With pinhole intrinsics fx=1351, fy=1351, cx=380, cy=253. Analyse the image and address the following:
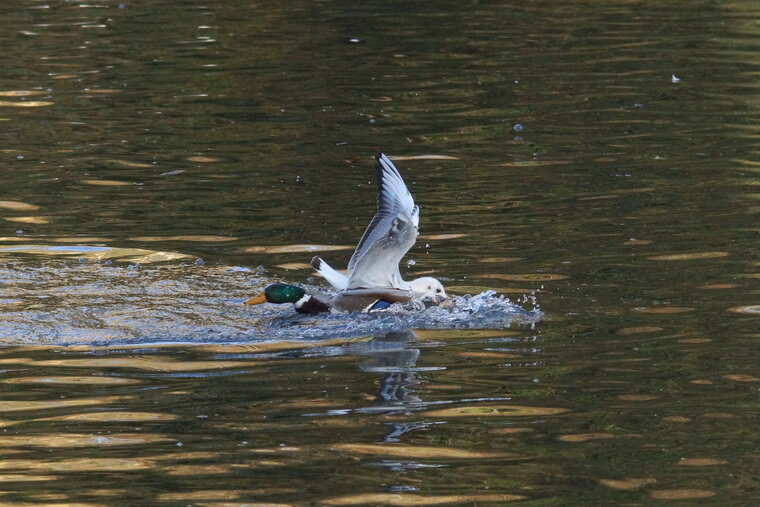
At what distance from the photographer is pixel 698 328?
8.71 metres

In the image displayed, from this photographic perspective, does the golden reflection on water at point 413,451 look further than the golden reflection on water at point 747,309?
No

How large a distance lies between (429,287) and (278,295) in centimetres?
107

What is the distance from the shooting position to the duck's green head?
959 cm

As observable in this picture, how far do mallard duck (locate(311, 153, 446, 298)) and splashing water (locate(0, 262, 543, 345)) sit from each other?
0.24 meters

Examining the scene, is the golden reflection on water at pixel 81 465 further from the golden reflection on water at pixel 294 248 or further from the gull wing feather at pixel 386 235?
the golden reflection on water at pixel 294 248

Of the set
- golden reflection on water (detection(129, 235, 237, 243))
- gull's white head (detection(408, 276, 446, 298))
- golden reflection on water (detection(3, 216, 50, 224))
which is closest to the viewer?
gull's white head (detection(408, 276, 446, 298))

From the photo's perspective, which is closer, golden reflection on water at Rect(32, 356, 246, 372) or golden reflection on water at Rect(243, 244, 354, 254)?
golden reflection on water at Rect(32, 356, 246, 372)

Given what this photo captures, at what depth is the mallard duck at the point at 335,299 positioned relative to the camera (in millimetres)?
9602

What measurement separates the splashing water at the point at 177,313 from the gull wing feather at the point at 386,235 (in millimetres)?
320

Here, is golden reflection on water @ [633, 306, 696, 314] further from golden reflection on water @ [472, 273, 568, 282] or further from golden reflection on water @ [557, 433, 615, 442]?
golden reflection on water @ [557, 433, 615, 442]

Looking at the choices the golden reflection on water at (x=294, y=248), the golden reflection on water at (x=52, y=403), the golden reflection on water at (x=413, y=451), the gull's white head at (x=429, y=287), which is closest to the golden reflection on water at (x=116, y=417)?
the golden reflection on water at (x=52, y=403)

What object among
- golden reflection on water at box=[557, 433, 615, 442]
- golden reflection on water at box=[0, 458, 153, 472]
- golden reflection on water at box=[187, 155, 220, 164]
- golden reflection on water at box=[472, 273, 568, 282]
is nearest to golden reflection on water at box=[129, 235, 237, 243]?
golden reflection on water at box=[472, 273, 568, 282]

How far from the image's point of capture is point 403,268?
1108 centimetres

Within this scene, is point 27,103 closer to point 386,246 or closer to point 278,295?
point 278,295
